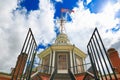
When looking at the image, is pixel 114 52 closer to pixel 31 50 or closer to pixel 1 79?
pixel 1 79

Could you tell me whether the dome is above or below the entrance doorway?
above

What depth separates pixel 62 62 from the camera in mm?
20141

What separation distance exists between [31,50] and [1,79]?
35.9 feet

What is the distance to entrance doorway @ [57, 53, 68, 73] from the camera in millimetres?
19172

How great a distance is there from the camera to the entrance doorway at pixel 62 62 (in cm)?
1917

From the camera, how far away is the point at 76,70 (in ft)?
62.9

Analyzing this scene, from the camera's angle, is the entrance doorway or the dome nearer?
the entrance doorway

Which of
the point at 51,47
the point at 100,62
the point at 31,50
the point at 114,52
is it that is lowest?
the point at 100,62

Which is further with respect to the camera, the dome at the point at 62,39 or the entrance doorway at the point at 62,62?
the dome at the point at 62,39

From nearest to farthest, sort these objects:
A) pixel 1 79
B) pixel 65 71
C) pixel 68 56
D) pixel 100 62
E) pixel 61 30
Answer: pixel 100 62
pixel 1 79
pixel 65 71
pixel 68 56
pixel 61 30

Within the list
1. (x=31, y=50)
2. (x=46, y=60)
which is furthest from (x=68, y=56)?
(x=31, y=50)

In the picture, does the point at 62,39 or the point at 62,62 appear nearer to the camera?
the point at 62,62

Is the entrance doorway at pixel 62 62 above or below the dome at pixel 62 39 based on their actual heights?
below

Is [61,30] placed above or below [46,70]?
above
